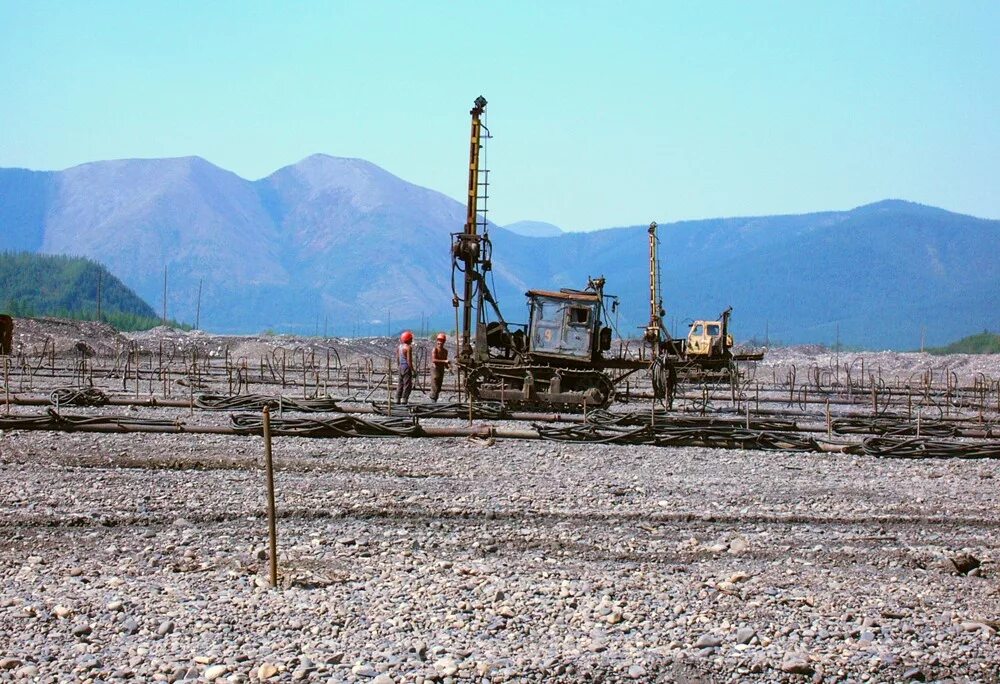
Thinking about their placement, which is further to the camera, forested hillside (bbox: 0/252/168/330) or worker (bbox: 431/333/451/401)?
forested hillside (bbox: 0/252/168/330)

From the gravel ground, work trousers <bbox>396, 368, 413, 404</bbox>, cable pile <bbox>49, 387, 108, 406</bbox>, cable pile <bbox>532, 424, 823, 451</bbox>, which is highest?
work trousers <bbox>396, 368, 413, 404</bbox>

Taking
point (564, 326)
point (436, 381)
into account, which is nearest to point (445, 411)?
point (436, 381)

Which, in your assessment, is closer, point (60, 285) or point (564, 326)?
point (564, 326)

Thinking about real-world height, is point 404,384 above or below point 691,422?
above

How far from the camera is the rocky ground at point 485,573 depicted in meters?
6.20

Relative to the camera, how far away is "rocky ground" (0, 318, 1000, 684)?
6195 mm

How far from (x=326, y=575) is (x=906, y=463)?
914 centimetres

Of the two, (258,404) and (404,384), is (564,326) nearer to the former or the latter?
(404,384)

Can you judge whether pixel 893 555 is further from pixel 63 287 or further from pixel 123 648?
pixel 63 287

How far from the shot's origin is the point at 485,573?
788 centimetres

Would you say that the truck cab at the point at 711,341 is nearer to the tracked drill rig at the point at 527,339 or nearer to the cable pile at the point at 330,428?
the tracked drill rig at the point at 527,339

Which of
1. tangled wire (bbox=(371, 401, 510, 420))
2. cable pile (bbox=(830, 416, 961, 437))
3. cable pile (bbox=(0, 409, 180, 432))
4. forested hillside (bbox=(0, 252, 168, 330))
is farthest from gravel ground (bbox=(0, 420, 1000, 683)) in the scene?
forested hillside (bbox=(0, 252, 168, 330))

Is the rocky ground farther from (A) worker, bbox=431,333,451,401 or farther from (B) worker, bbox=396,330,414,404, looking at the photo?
(A) worker, bbox=431,333,451,401

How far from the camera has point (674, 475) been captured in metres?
12.7
